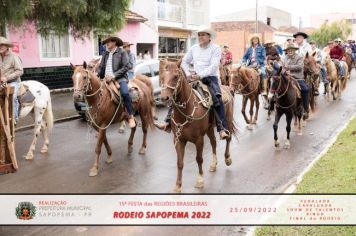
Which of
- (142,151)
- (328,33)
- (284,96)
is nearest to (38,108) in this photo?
(142,151)

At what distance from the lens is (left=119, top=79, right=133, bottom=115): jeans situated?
9.34 metres

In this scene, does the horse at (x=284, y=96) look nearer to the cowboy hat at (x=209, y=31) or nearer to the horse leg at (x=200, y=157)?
the cowboy hat at (x=209, y=31)

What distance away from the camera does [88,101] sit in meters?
8.71

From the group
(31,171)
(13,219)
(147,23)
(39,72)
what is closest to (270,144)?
(31,171)

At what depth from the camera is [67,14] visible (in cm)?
1309

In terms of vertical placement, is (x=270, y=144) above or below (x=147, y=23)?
below

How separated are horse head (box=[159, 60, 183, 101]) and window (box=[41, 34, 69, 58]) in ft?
50.9

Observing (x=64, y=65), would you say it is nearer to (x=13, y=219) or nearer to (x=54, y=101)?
(x=54, y=101)

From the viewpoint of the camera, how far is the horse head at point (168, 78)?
6.52 m

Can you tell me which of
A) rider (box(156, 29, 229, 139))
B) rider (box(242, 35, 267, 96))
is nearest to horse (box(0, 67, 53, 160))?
rider (box(156, 29, 229, 139))

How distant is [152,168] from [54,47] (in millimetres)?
14897

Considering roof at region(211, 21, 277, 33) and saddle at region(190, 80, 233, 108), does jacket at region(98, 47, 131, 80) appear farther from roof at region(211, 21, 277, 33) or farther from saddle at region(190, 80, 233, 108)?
roof at region(211, 21, 277, 33)

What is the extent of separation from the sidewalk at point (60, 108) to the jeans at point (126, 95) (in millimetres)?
5237

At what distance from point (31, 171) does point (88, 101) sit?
1.94 meters
